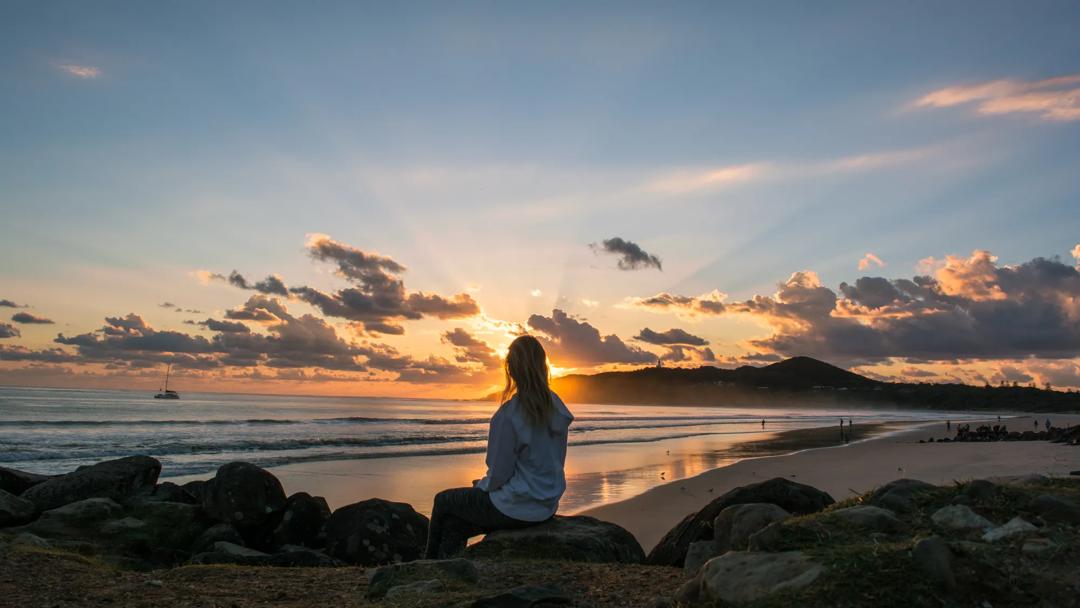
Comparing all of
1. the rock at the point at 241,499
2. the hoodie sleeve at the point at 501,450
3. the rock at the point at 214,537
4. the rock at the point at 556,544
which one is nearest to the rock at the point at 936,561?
the rock at the point at 556,544

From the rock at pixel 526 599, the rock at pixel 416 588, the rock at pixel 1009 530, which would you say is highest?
the rock at pixel 1009 530

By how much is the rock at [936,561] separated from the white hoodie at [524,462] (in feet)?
11.3

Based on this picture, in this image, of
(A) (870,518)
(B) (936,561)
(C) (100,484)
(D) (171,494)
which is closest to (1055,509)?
(A) (870,518)

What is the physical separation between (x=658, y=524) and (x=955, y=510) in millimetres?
9276

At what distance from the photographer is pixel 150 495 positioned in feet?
40.9

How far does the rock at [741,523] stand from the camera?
20.8 ft

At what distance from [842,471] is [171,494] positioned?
57.5 feet

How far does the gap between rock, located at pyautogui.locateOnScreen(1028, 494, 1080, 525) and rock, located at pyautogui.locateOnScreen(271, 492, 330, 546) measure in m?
9.03

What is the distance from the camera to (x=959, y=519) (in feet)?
15.2

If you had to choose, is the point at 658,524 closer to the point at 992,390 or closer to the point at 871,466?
the point at 871,466

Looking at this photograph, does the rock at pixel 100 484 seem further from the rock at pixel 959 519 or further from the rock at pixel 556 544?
the rock at pixel 959 519

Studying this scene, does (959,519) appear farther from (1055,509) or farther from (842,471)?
(842,471)

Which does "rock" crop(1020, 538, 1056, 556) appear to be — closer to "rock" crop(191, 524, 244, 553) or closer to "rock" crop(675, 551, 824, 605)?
"rock" crop(675, 551, 824, 605)

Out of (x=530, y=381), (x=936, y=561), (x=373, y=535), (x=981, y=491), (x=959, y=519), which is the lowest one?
(x=373, y=535)
